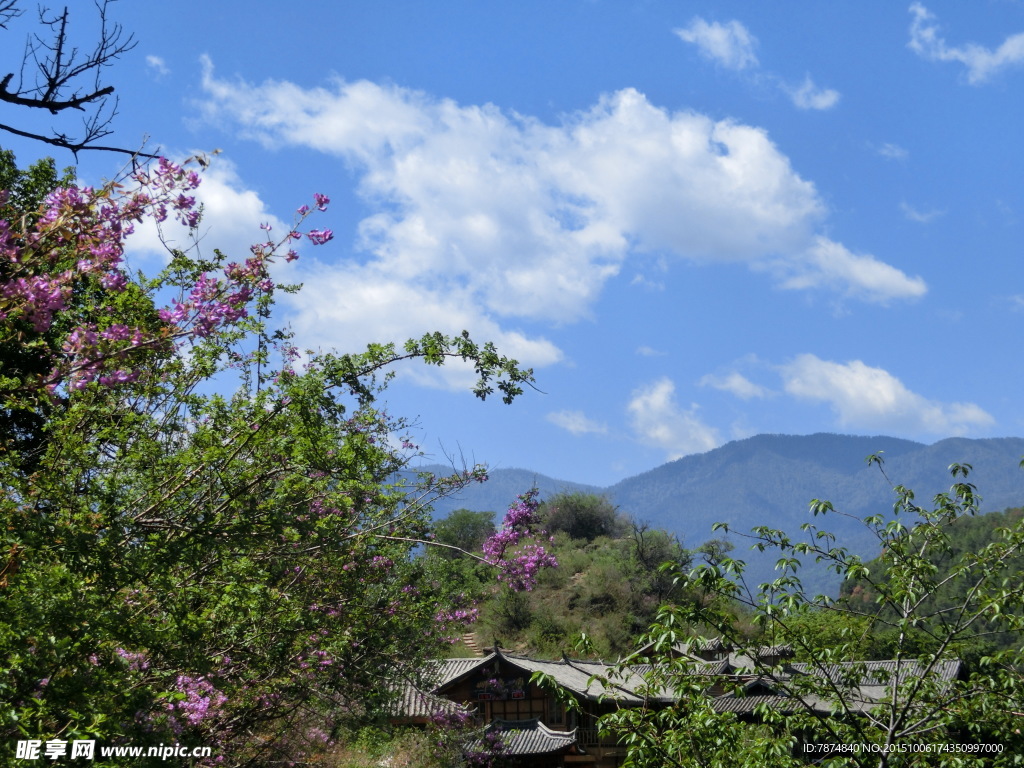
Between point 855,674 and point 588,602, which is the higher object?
point 588,602

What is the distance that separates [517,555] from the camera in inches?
603

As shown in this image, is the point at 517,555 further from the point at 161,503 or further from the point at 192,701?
the point at 161,503

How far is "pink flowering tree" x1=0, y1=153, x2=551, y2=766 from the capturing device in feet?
15.1

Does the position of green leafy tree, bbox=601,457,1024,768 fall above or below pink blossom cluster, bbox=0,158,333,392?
below

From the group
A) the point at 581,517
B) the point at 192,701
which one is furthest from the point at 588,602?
the point at 192,701

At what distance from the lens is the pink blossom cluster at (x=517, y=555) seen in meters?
10.9

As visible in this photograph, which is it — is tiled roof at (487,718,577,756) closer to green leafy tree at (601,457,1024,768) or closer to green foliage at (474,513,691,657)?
green foliage at (474,513,691,657)

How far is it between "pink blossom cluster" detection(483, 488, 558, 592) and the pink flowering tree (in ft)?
7.51

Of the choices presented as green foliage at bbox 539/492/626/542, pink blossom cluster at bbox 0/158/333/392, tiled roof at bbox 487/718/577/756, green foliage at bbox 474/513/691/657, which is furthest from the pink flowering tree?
green foliage at bbox 539/492/626/542

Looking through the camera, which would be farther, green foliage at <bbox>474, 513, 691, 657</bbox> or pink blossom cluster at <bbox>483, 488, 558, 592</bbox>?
green foliage at <bbox>474, 513, 691, 657</bbox>

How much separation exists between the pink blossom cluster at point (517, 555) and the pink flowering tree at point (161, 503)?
229cm

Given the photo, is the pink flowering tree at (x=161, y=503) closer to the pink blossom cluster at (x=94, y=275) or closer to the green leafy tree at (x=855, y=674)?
the pink blossom cluster at (x=94, y=275)

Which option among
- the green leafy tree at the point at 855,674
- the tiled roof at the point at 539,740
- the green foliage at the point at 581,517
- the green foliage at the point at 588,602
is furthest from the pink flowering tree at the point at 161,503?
the green foliage at the point at 581,517

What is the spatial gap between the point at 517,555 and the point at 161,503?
10.1 m
